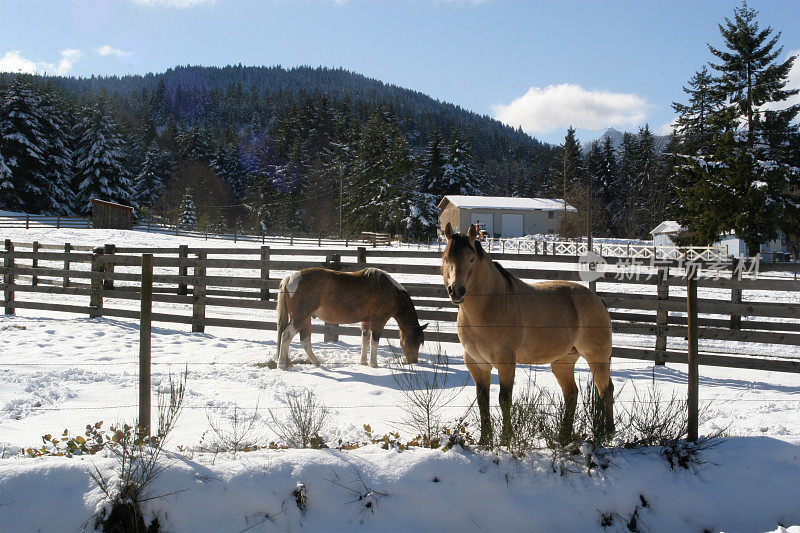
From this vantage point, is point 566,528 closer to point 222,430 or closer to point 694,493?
point 694,493

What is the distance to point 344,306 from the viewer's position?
7367 millimetres

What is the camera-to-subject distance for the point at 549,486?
11.0 ft

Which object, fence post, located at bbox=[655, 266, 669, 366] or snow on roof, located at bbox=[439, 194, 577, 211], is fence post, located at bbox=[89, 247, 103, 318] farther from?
snow on roof, located at bbox=[439, 194, 577, 211]

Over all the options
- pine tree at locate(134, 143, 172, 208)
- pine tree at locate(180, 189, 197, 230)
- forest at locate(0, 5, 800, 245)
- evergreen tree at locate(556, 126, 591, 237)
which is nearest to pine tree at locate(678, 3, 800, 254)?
forest at locate(0, 5, 800, 245)

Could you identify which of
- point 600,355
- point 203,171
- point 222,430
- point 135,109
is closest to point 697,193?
point 600,355

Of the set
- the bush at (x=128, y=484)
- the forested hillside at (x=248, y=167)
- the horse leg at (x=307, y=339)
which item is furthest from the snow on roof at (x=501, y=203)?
the bush at (x=128, y=484)

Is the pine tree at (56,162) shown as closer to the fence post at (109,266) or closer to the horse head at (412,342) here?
Answer: the fence post at (109,266)

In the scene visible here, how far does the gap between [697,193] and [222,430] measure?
28.8m

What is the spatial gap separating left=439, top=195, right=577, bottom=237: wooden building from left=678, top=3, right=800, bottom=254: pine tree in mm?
22557

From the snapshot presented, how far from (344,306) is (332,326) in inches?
67.4

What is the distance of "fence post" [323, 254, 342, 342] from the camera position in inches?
349

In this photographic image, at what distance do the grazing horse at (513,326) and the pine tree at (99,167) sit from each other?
52.7 metres

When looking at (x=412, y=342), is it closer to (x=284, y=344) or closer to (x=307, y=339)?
(x=307, y=339)

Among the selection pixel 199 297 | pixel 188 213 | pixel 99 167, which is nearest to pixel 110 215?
pixel 99 167
